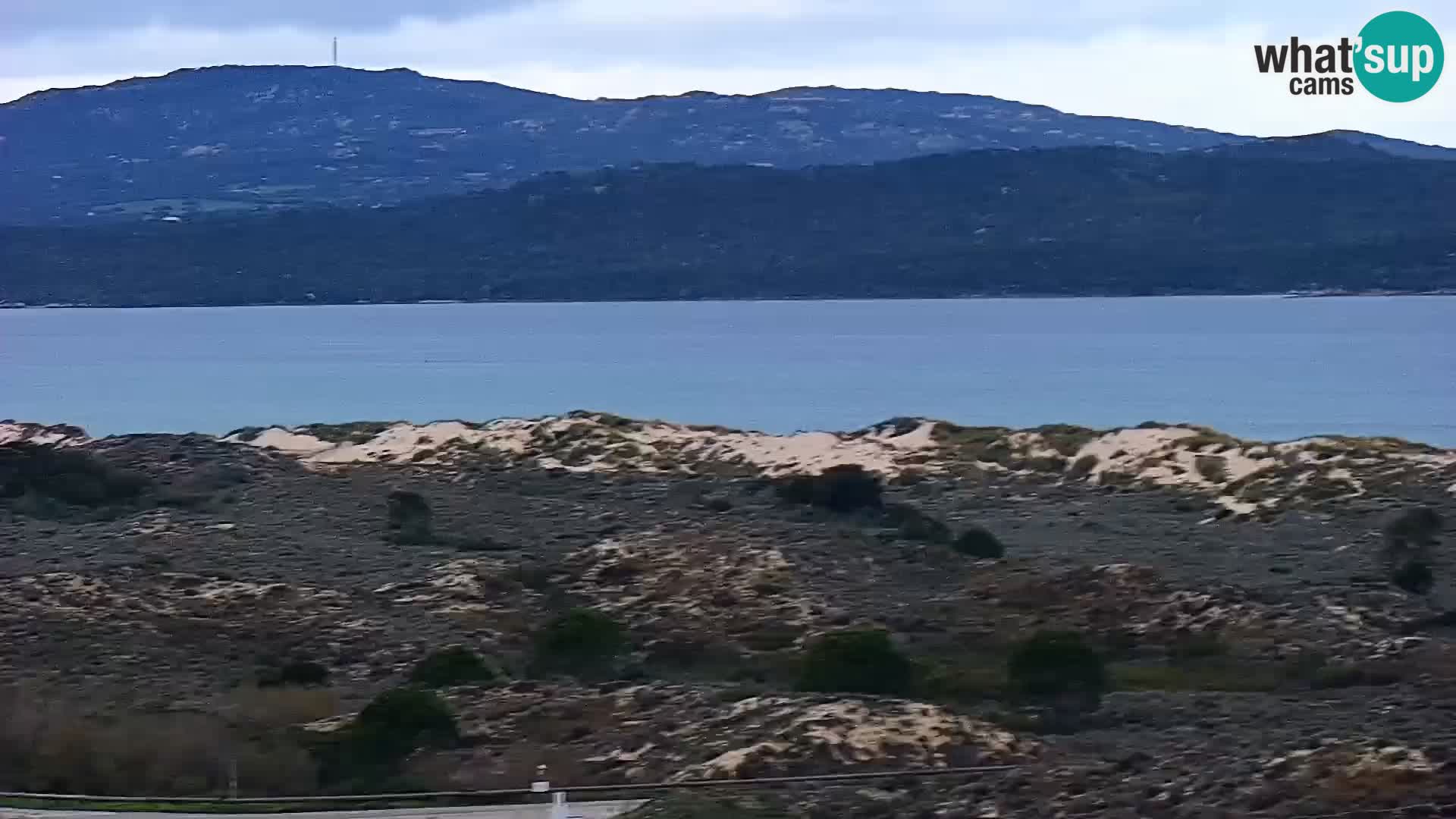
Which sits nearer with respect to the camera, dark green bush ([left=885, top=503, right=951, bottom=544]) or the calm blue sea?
dark green bush ([left=885, top=503, right=951, bottom=544])

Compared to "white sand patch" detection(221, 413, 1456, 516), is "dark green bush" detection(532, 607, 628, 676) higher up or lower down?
higher up

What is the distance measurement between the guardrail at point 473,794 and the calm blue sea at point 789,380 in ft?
270

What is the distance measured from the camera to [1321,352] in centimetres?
15938

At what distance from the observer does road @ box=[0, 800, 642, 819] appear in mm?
16984

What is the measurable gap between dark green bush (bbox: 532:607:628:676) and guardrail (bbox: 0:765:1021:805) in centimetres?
805

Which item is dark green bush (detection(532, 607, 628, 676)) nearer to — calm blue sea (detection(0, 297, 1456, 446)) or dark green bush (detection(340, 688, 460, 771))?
dark green bush (detection(340, 688, 460, 771))

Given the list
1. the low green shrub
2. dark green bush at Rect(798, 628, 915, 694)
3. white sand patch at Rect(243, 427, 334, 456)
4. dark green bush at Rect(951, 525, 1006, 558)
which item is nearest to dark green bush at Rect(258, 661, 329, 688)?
the low green shrub

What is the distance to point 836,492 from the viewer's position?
144 ft

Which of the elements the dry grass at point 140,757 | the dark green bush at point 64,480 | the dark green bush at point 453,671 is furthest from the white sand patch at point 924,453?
the dry grass at point 140,757

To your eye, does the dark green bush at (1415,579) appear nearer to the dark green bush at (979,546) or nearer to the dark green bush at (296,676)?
the dark green bush at (979,546)

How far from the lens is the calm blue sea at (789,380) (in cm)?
11362

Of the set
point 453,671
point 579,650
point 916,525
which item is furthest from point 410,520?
point 453,671

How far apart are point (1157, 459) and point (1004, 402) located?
66.9 meters

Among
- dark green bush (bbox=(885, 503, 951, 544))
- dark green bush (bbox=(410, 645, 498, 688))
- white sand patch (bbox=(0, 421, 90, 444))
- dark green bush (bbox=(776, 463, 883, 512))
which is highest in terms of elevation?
dark green bush (bbox=(410, 645, 498, 688))
